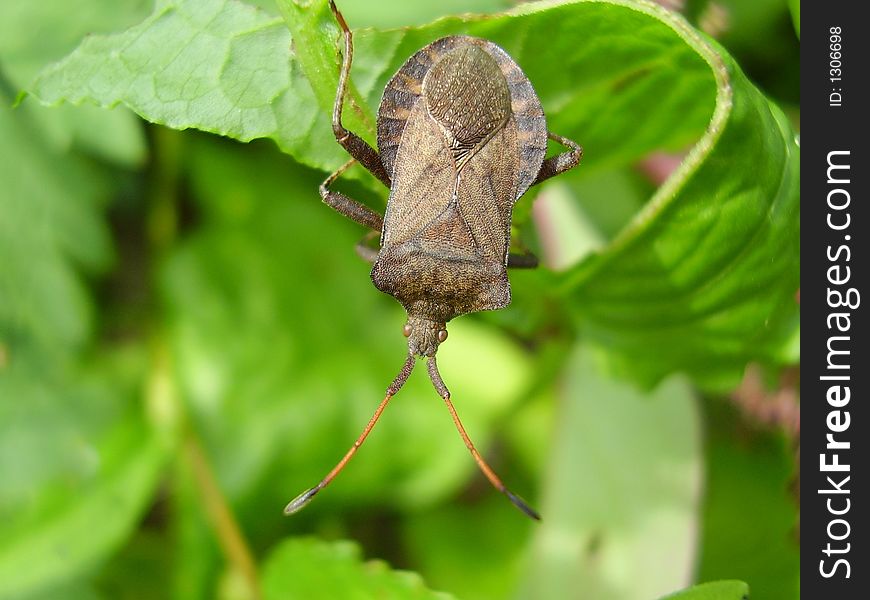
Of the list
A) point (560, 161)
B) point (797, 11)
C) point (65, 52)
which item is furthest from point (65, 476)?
point (797, 11)

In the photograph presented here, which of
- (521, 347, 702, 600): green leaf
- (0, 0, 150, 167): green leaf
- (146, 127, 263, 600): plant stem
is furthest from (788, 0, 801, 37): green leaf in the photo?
(146, 127, 263, 600): plant stem

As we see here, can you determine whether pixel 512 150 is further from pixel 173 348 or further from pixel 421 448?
pixel 173 348

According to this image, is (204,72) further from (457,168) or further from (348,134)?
(457,168)

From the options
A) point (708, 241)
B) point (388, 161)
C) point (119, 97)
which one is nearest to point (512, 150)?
point (388, 161)

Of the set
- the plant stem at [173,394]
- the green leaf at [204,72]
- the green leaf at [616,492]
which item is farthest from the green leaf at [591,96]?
the plant stem at [173,394]

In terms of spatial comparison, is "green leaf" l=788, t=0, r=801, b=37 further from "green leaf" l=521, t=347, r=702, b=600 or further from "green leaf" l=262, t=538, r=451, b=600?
"green leaf" l=262, t=538, r=451, b=600
